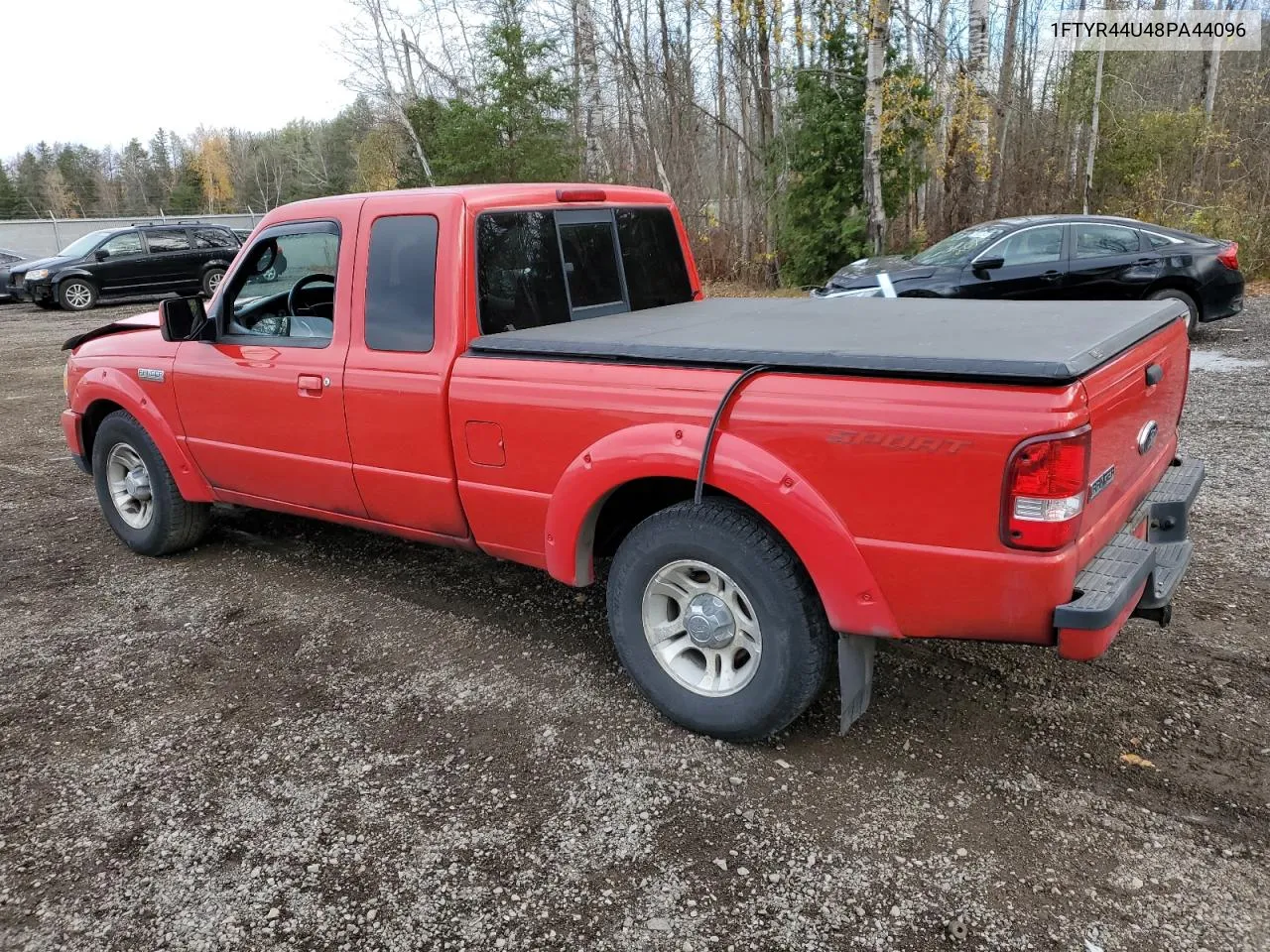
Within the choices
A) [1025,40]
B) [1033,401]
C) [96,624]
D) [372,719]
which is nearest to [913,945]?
[1033,401]

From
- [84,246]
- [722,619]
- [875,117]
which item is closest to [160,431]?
[722,619]

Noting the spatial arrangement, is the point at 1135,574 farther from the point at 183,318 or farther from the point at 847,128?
the point at 847,128

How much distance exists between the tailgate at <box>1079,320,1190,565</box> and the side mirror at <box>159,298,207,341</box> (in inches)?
159

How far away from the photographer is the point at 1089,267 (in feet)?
34.8

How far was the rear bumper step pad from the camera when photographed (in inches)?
100

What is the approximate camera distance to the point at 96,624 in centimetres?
455

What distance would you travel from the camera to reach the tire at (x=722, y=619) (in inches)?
118

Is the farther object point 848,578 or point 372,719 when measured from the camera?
point 372,719

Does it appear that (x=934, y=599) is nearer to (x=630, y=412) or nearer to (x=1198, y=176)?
(x=630, y=412)

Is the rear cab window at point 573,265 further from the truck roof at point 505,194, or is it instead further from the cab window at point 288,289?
the cab window at point 288,289

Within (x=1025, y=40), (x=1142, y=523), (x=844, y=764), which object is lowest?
(x=844, y=764)

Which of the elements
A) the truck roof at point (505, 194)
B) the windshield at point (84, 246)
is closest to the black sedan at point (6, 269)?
the windshield at point (84, 246)

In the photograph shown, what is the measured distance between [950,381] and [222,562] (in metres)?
4.30

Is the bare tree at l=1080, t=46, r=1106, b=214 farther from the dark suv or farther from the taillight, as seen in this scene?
the taillight
